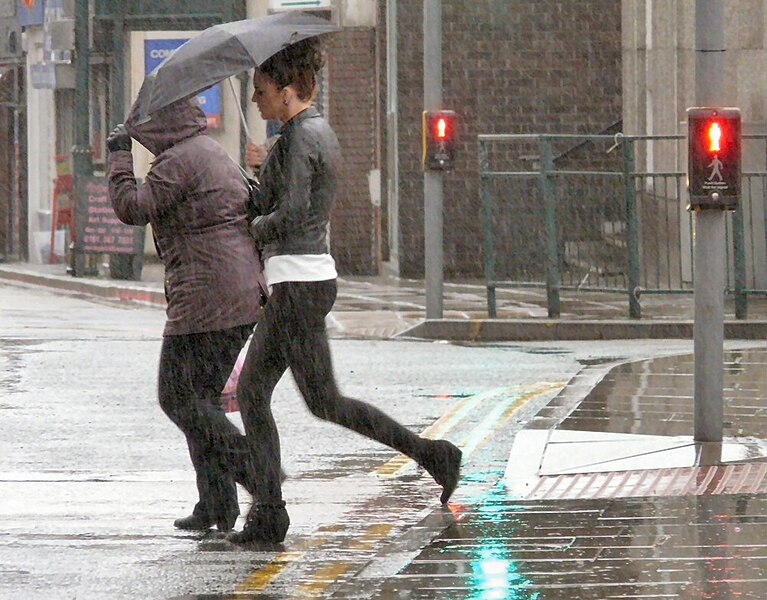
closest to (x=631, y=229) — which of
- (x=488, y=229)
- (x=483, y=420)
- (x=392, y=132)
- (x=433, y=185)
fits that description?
(x=488, y=229)

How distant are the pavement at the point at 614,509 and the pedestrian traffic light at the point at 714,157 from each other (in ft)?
3.90

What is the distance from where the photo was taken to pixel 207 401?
7441mm

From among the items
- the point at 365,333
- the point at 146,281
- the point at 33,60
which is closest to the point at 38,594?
the point at 365,333

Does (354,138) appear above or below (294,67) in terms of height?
above

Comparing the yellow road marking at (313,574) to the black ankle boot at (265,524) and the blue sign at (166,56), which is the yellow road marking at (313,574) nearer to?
the black ankle boot at (265,524)

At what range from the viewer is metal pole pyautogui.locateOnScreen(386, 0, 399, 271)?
84.2 feet

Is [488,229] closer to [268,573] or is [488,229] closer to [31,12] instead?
Result: [268,573]

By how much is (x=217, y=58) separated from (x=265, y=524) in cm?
177

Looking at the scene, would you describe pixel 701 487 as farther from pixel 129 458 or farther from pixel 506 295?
pixel 506 295

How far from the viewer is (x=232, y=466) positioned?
7.49 meters

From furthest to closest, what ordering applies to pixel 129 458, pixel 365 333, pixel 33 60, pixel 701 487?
pixel 33 60, pixel 365 333, pixel 129 458, pixel 701 487

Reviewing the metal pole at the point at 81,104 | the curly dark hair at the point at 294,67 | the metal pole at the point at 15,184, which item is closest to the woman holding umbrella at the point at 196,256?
the curly dark hair at the point at 294,67

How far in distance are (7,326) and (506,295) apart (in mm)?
5914

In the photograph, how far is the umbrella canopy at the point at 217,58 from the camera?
7242 mm
